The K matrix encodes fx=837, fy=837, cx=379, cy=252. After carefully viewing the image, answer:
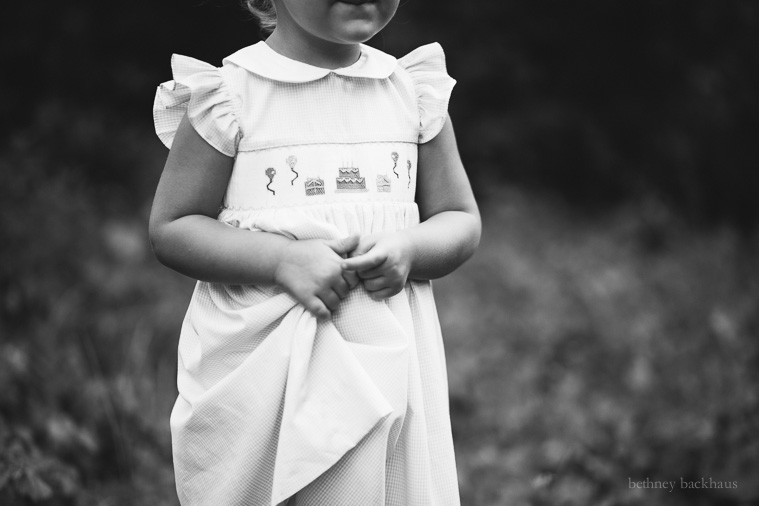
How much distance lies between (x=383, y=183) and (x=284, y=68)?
30 cm

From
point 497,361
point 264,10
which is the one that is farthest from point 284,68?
point 497,361

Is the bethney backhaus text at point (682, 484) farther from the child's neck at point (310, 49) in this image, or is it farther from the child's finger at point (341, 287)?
the child's neck at point (310, 49)

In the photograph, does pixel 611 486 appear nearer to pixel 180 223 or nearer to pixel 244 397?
pixel 244 397

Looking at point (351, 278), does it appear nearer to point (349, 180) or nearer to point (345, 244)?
point (345, 244)

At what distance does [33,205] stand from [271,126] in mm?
3207

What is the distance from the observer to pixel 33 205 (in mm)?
4418

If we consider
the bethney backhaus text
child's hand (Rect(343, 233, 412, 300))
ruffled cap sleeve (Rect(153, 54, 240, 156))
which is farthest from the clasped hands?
the bethney backhaus text

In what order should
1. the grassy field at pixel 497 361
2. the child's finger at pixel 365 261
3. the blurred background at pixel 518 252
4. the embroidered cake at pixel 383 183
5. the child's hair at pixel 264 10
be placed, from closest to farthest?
the child's finger at pixel 365 261 → the embroidered cake at pixel 383 183 → the child's hair at pixel 264 10 → the grassy field at pixel 497 361 → the blurred background at pixel 518 252

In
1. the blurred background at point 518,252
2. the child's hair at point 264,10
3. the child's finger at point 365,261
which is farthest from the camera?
Result: the blurred background at point 518,252

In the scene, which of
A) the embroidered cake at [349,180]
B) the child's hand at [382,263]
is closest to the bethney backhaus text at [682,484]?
the child's hand at [382,263]

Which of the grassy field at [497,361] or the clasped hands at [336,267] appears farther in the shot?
the grassy field at [497,361]

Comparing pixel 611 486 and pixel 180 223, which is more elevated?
pixel 180 223

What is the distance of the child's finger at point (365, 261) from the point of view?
156 centimetres

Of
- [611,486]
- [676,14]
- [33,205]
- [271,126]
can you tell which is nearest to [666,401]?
[611,486]
